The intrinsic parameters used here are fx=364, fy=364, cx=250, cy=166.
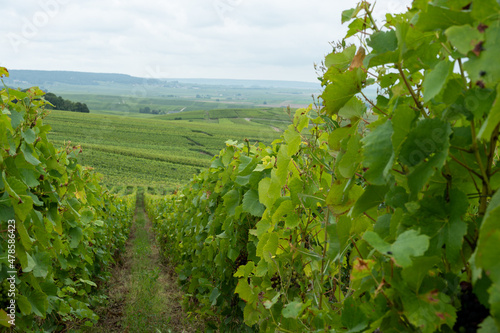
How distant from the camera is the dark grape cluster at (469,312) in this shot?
644mm

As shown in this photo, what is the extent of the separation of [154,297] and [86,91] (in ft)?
527

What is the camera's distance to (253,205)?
2371mm

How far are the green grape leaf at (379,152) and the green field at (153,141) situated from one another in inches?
1811

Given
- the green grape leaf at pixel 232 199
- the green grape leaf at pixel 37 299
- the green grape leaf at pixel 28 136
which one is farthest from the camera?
the green grape leaf at pixel 232 199

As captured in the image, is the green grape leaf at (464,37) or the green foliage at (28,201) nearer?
the green grape leaf at (464,37)

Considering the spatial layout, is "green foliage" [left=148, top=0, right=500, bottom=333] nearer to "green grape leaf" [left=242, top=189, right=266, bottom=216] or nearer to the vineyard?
the vineyard

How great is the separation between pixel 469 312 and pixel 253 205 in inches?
69.0

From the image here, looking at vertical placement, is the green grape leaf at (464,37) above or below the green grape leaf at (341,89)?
above

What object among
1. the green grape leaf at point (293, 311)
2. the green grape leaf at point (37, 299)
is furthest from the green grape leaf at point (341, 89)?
the green grape leaf at point (37, 299)

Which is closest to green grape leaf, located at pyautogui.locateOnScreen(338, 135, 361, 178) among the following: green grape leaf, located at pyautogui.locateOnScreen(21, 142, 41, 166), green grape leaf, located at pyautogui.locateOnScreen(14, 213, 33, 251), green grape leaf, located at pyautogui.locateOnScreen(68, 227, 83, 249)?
green grape leaf, located at pyautogui.locateOnScreen(14, 213, 33, 251)

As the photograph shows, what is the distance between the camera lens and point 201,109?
372 feet

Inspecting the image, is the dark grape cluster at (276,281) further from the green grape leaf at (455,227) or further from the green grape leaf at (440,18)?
the green grape leaf at (440,18)

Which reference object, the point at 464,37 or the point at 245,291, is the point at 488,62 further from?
the point at 245,291

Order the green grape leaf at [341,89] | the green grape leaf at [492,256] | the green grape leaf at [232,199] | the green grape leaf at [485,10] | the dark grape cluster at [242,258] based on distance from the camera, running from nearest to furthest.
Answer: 1. the green grape leaf at [492,256]
2. the green grape leaf at [485,10]
3. the green grape leaf at [341,89]
4. the green grape leaf at [232,199]
5. the dark grape cluster at [242,258]
